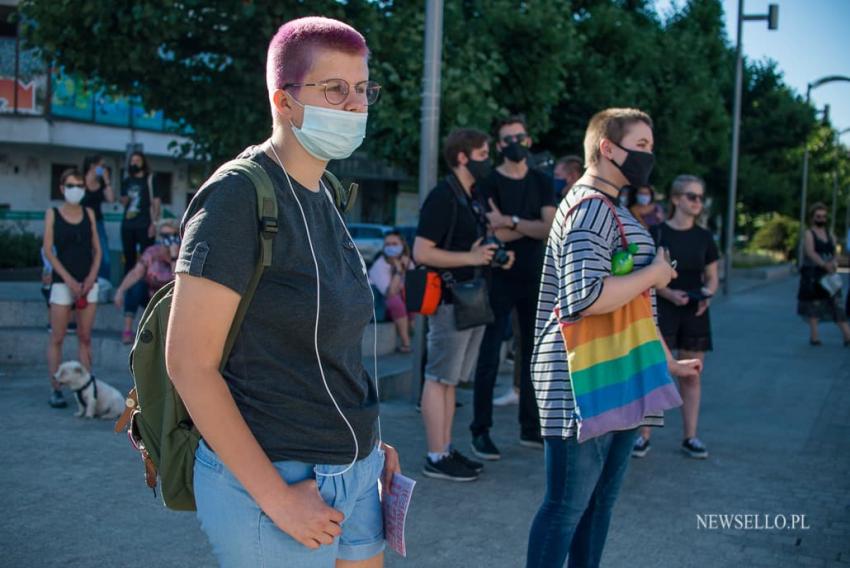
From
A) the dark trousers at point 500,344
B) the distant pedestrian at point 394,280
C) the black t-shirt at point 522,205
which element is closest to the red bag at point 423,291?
the dark trousers at point 500,344

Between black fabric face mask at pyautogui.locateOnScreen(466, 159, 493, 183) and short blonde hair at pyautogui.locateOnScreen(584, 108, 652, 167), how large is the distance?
1.88 meters

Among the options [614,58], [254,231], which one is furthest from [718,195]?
[254,231]

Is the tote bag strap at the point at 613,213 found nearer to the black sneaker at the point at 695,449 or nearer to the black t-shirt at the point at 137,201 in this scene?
the black sneaker at the point at 695,449

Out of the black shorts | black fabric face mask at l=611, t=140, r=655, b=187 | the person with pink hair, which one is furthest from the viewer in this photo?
the black shorts

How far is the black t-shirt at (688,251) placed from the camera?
6.47 meters

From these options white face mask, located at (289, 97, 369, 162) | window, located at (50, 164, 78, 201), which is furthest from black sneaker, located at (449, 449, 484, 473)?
window, located at (50, 164, 78, 201)

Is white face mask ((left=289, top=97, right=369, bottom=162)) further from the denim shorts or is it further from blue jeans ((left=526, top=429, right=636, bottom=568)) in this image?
blue jeans ((left=526, top=429, right=636, bottom=568))

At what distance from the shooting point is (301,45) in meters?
2.00

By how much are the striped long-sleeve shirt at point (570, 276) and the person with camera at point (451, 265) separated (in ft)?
6.27

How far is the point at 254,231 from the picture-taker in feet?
6.13

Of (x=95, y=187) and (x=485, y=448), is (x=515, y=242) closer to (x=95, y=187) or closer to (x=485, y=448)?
(x=485, y=448)

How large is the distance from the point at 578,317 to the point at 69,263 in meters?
5.03

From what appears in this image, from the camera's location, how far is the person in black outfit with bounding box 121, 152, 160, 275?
10688mm

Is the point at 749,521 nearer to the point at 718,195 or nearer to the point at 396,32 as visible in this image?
the point at 396,32
